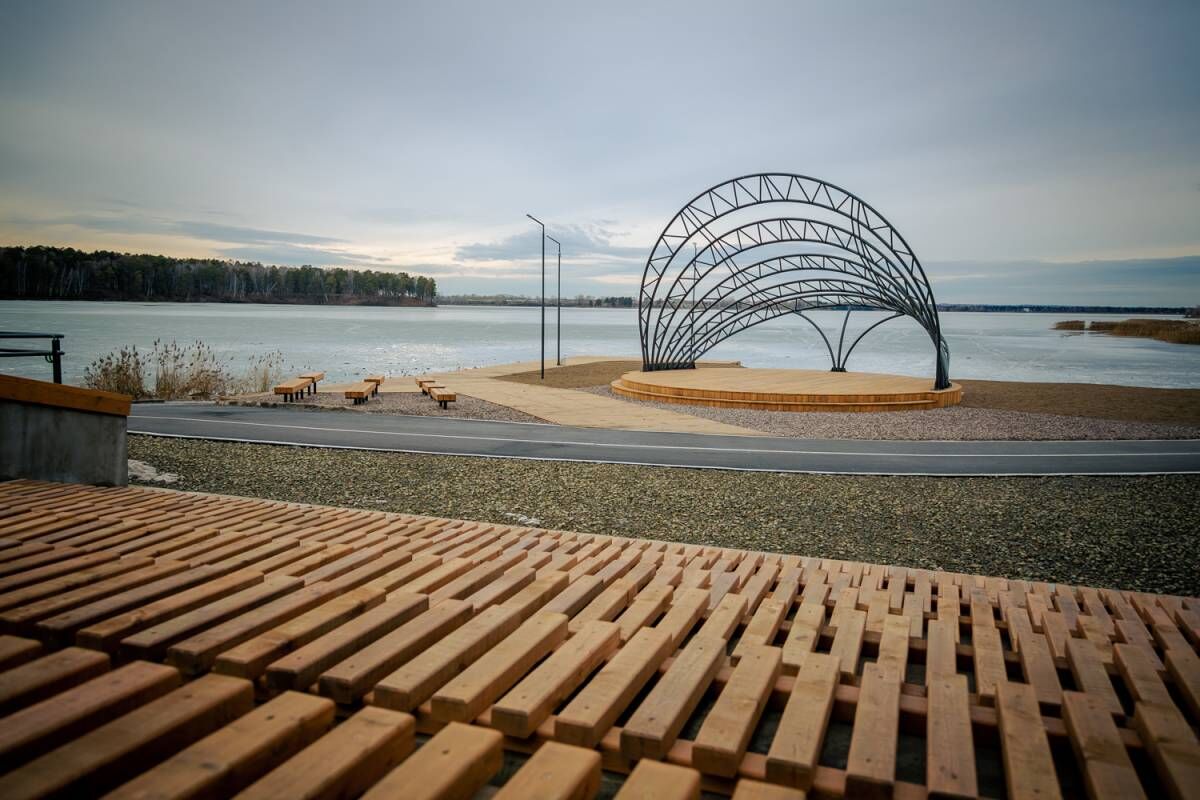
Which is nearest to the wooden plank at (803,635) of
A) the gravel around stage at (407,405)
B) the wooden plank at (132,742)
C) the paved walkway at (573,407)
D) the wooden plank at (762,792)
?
the wooden plank at (762,792)

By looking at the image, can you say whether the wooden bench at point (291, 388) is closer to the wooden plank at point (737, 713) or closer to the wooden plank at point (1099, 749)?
the wooden plank at point (737, 713)

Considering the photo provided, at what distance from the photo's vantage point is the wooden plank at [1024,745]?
192cm

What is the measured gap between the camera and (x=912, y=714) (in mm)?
2393

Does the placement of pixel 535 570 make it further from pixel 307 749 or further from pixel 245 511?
pixel 245 511

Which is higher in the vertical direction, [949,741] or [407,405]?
[949,741]

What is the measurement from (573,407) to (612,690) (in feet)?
51.9

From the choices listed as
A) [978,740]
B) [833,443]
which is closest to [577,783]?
[978,740]

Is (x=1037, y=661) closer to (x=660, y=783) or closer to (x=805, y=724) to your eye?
(x=805, y=724)

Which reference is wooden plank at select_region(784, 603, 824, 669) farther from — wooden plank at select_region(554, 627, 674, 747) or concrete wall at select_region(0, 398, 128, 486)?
concrete wall at select_region(0, 398, 128, 486)

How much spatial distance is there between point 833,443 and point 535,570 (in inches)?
408

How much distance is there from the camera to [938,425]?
15.9 meters

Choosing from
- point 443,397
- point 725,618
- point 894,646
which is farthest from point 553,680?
point 443,397

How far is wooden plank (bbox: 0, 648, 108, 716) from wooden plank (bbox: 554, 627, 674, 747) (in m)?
1.57

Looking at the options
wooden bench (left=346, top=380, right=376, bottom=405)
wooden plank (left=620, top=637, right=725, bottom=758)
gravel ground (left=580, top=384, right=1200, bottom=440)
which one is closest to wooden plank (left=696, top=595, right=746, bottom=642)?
wooden plank (left=620, top=637, right=725, bottom=758)
